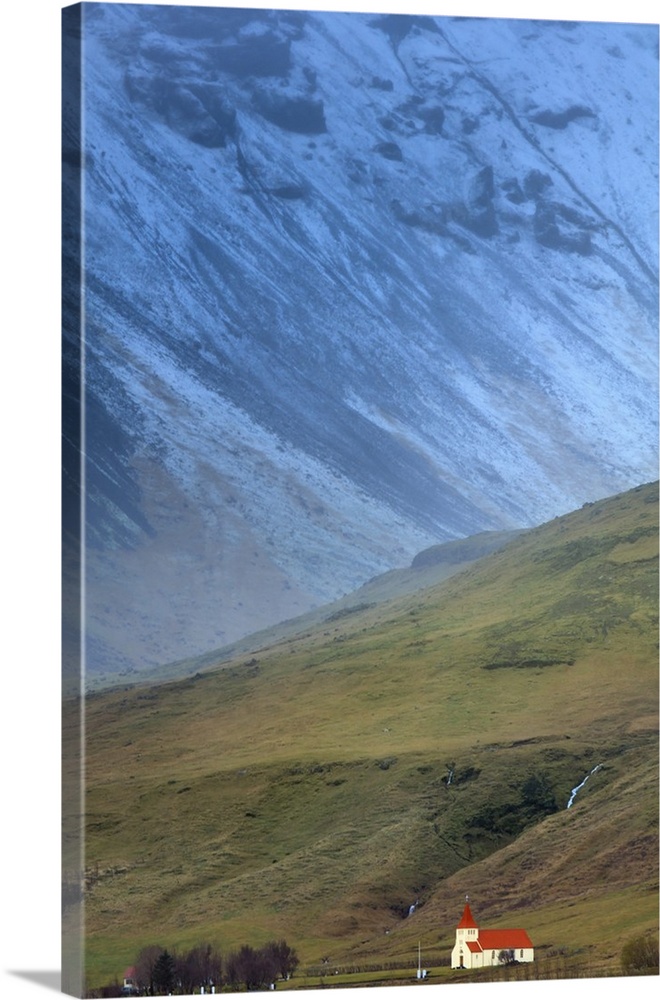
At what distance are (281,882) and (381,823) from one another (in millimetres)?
2924

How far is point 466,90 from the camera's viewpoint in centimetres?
4925

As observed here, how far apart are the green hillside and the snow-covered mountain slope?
1.63 metres

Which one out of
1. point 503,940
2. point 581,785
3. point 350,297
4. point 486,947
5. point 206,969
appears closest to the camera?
point 206,969

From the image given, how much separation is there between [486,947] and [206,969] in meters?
4.93

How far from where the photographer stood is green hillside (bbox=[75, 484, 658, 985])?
147ft

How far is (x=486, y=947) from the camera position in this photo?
44688mm

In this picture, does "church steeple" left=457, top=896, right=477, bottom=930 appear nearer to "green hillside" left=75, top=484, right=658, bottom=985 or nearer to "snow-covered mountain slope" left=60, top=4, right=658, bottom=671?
"green hillside" left=75, top=484, right=658, bottom=985

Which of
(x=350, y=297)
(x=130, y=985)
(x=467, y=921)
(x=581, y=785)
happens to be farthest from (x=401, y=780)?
(x=350, y=297)

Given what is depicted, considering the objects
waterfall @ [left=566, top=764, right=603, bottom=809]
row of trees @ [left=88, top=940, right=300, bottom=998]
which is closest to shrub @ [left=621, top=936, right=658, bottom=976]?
waterfall @ [left=566, top=764, right=603, bottom=809]

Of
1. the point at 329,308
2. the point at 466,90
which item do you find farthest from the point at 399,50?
the point at 329,308

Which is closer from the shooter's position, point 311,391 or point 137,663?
point 137,663

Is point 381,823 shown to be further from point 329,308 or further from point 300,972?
point 329,308

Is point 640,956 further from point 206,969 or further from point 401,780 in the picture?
point 206,969

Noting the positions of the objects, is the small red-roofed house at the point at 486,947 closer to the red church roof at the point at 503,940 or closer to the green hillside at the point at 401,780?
the red church roof at the point at 503,940
